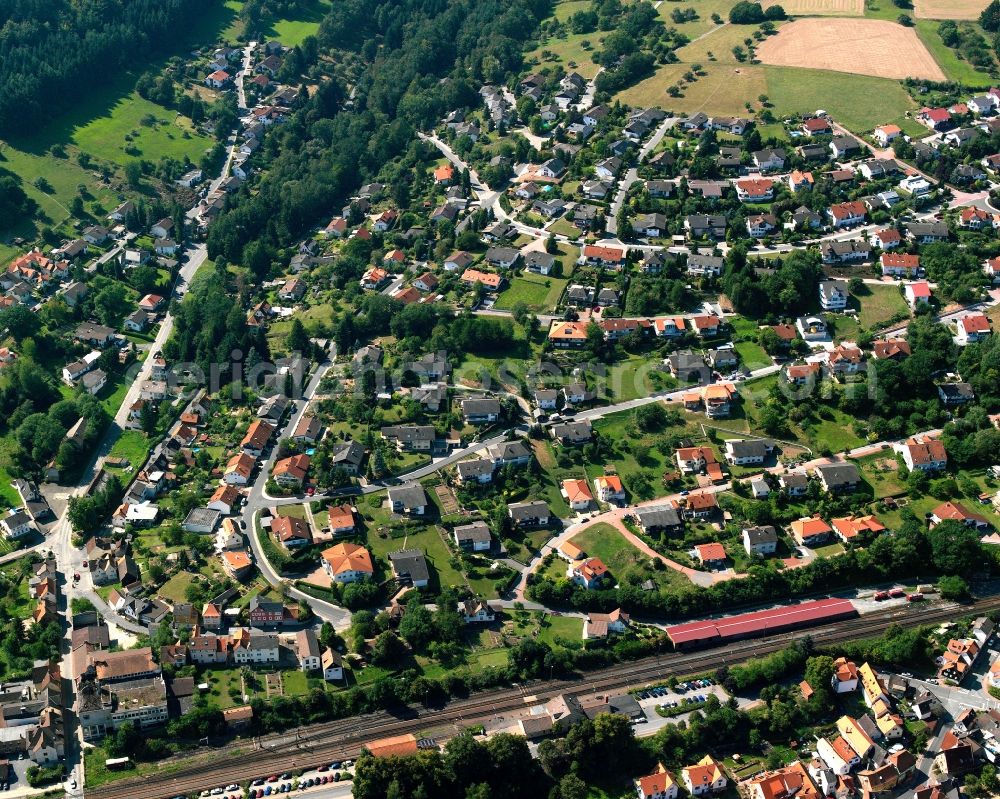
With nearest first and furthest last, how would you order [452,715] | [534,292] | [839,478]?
[452,715] → [839,478] → [534,292]

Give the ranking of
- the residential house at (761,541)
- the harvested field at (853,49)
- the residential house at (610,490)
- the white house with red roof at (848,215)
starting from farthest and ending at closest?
the harvested field at (853,49) → the white house with red roof at (848,215) → the residential house at (610,490) → the residential house at (761,541)

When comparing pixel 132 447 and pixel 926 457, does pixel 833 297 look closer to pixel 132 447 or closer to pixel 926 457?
pixel 926 457

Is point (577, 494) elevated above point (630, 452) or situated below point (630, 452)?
below

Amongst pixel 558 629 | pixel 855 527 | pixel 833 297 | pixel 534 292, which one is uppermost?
pixel 833 297

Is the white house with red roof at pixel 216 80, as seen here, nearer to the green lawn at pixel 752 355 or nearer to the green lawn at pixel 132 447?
the green lawn at pixel 132 447

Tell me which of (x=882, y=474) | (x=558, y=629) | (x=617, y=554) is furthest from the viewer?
(x=882, y=474)

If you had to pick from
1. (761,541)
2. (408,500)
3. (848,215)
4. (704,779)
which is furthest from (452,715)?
(848,215)

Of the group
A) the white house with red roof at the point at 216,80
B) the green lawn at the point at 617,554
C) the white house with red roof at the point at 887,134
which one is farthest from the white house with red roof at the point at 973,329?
the white house with red roof at the point at 216,80
